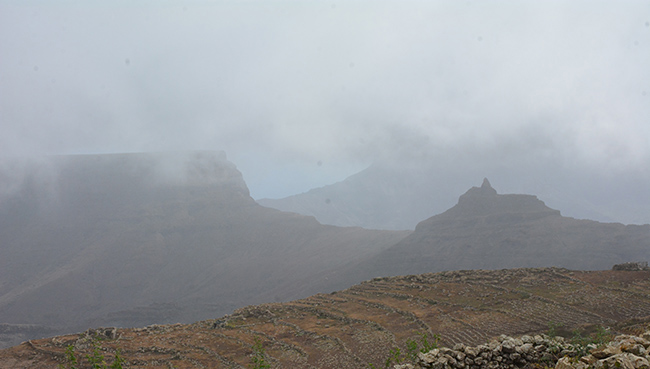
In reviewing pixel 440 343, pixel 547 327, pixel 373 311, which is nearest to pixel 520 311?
pixel 547 327

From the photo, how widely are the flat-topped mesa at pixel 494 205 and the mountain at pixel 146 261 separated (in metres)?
30.3

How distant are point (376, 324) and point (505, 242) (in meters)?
108

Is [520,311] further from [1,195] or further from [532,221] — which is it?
[1,195]

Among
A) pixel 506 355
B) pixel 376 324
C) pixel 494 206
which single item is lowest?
pixel 376 324

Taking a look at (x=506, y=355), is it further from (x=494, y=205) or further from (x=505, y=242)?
(x=494, y=205)

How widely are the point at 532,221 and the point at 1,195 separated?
858 ft

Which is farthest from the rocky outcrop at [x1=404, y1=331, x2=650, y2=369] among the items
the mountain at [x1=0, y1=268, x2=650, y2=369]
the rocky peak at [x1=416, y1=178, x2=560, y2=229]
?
the rocky peak at [x1=416, y1=178, x2=560, y2=229]

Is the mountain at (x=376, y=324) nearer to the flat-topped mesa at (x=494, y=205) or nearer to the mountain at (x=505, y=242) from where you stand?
the mountain at (x=505, y=242)

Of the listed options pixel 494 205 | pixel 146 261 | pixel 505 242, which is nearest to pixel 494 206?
pixel 494 205

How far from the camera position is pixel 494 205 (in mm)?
140875

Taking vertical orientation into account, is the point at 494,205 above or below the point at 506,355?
above

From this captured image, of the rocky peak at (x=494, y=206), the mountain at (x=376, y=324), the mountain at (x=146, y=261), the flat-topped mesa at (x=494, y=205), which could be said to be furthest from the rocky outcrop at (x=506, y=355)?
the flat-topped mesa at (x=494, y=205)

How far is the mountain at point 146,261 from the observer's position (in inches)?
4914

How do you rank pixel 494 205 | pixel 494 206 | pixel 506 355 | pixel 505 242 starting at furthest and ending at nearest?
1. pixel 494 205
2. pixel 494 206
3. pixel 505 242
4. pixel 506 355
